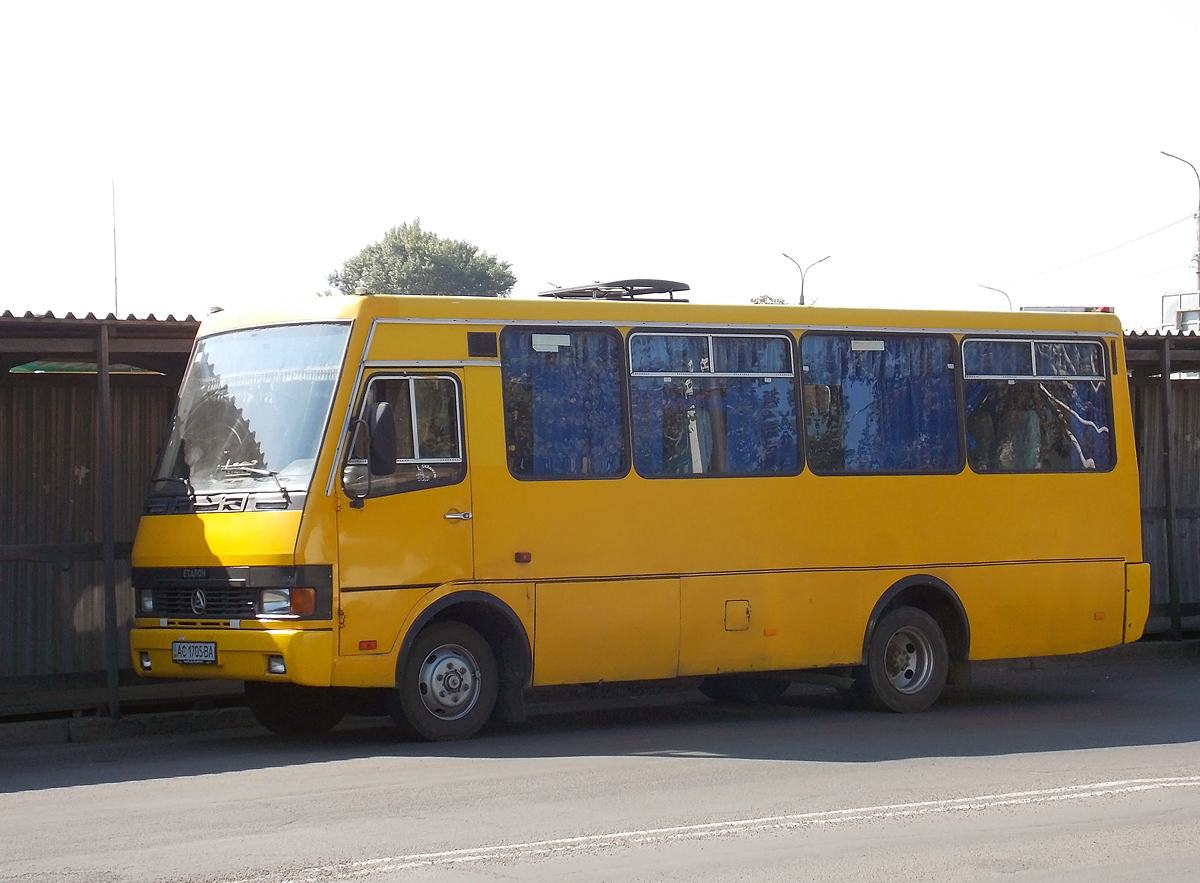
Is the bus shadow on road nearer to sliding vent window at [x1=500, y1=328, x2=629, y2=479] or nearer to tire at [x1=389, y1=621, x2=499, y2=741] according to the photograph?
tire at [x1=389, y1=621, x2=499, y2=741]

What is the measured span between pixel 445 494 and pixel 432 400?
663 millimetres

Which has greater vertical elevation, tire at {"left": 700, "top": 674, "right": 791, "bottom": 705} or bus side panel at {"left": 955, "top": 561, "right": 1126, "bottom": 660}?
bus side panel at {"left": 955, "top": 561, "right": 1126, "bottom": 660}

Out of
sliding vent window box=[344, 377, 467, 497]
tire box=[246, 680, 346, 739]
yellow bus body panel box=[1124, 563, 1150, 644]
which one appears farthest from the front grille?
yellow bus body panel box=[1124, 563, 1150, 644]

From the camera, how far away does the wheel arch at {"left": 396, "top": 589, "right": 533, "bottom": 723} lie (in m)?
11.9

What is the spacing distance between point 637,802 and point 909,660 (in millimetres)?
5483

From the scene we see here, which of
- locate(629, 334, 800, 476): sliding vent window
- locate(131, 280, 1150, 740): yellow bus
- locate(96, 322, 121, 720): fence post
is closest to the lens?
locate(131, 280, 1150, 740): yellow bus

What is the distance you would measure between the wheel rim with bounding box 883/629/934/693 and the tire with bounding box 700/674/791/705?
98 centimetres

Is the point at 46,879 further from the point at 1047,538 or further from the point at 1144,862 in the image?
the point at 1047,538

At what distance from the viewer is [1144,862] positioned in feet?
24.9

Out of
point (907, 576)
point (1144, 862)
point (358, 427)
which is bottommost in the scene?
point (1144, 862)

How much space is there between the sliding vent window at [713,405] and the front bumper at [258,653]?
2.92 m

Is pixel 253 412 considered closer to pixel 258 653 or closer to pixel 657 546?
pixel 258 653

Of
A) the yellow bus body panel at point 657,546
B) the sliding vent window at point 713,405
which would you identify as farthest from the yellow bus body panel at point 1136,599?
the sliding vent window at point 713,405

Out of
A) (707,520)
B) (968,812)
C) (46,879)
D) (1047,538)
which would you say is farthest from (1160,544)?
(46,879)
